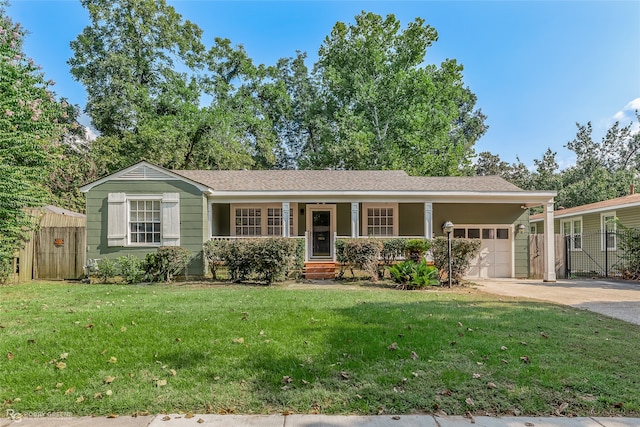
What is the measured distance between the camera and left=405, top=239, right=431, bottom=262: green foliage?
35.1ft

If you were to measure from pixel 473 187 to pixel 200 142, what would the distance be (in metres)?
15.9

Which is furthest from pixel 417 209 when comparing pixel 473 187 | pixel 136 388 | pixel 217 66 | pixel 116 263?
pixel 217 66

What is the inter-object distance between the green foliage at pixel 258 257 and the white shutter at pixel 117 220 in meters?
3.02

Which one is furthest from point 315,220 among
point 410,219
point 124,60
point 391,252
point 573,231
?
point 124,60

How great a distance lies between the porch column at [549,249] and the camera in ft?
40.3

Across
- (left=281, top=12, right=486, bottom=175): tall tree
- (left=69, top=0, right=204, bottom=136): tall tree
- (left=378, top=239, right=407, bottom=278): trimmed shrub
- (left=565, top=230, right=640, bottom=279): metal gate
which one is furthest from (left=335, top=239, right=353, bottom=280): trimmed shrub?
(left=69, top=0, right=204, bottom=136): tall tree

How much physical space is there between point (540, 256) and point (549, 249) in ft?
3.54

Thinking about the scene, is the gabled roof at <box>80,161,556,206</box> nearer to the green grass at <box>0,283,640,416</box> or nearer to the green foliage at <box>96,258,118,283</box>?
the green foliage at <box>96,258,118,283</box>

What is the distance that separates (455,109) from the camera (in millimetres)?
23734

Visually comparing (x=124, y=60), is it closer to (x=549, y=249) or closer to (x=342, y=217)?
(x=342, y=217)

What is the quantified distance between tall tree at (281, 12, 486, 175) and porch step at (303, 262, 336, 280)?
1186 cm

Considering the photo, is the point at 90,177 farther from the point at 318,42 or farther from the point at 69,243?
the point at 318,42

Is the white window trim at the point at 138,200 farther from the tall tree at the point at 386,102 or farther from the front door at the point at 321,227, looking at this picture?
the tall tree at the point at 386,102

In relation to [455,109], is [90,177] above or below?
below
